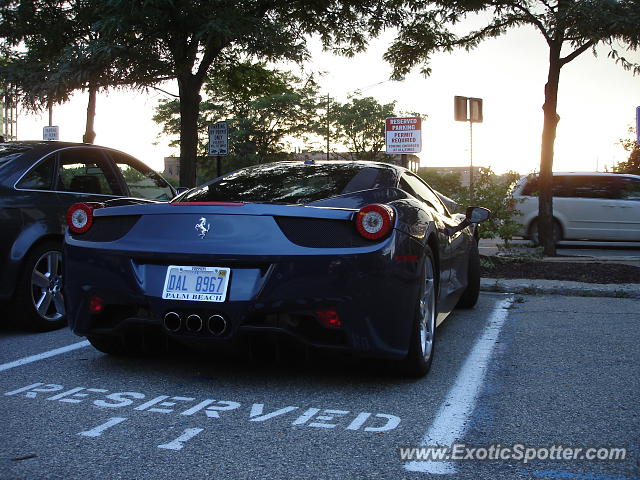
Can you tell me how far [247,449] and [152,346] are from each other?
69.2 inches

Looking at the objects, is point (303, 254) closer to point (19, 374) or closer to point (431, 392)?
point (431, 392)

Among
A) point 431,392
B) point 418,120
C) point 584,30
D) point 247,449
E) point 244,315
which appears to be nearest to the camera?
point 247,449

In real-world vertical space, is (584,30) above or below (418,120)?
above

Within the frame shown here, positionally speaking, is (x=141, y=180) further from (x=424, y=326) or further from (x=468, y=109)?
(x=468, y=109)

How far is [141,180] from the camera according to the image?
7.42 meters

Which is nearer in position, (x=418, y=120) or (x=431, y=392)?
(x=431, y=392)

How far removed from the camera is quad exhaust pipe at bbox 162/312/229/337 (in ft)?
13.2

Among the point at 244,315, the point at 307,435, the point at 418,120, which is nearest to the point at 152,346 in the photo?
the point at 244,315

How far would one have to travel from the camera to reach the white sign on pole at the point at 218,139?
14.7 meters

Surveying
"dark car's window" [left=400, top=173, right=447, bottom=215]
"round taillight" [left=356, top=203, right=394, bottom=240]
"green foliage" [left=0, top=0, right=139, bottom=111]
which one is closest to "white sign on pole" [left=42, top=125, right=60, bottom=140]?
"green foliage" [left=0, top=0, right=139, bottom=111]

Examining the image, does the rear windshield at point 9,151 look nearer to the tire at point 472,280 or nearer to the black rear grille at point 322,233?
the black rear grille at point 322,233

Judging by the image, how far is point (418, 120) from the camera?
13297mm

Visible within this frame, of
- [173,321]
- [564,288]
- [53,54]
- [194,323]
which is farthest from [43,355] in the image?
[53,54]

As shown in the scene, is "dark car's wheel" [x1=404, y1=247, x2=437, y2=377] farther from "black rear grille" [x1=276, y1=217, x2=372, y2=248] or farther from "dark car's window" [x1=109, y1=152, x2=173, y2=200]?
"dark car's window" [x1=109, y1=152, x2=173, y2=200]
